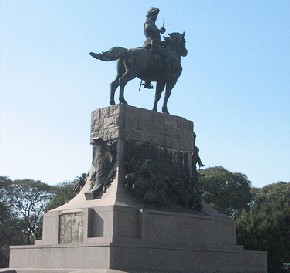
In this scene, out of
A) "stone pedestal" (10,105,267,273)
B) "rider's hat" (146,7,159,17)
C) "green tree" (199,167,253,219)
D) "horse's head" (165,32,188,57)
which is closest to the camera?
"stone pedestal" (10,105,267,273)

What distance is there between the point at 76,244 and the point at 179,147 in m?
5.11

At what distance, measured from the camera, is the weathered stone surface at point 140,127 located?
63.8 feet

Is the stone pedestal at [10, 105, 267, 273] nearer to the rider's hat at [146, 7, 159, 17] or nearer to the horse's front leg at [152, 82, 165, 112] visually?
the horse's front leg at [152, 82, 165, 112]

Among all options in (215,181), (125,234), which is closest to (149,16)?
(125,234)

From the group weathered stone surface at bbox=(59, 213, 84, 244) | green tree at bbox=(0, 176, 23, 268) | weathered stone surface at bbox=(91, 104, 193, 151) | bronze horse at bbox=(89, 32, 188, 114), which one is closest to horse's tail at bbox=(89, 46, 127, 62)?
bronze horse at bbox=(89, 32, 188, 114)

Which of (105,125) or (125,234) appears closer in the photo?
(125,234)

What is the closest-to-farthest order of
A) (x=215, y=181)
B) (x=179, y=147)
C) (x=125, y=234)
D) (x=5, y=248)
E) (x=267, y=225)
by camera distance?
(x=125, y=234)
(x=179, y=147)
(x=267, y=225)
(x=215, y=181)
(x=5, y=248)

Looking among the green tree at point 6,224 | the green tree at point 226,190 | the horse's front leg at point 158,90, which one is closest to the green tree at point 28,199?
the green tree at point 6,224

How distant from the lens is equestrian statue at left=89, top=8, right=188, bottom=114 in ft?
67.1

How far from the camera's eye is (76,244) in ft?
58.3

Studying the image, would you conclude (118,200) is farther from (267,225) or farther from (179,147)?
(267,225)

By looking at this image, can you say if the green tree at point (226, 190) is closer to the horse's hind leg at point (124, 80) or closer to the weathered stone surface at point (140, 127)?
the weathered stone surface at point (140, 127)

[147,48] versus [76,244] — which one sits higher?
[147,48]

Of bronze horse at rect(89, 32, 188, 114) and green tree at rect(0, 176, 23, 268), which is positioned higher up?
bronze horse at rect(89, 32, 188, 114)
